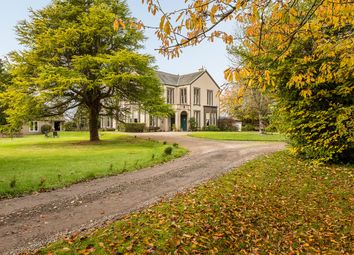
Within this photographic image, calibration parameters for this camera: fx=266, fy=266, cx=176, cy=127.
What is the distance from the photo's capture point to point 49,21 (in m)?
21.6

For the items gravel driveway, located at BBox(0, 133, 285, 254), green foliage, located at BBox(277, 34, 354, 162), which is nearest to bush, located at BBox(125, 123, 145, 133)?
gravel driveway, located at BBox(0, 133, 285, 254)

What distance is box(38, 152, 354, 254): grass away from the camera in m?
4.31

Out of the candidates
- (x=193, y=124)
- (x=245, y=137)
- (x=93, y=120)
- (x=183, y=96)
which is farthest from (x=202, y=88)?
(x=93, y=120)

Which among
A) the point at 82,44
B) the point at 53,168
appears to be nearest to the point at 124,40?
the point at 82,44

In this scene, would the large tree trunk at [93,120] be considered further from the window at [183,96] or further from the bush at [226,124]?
the bush at [226,124]

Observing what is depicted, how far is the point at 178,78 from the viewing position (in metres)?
48.7

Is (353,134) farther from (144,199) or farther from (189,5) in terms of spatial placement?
(189,5)

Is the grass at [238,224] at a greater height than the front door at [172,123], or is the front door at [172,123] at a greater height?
Result: the front door at [172,123]

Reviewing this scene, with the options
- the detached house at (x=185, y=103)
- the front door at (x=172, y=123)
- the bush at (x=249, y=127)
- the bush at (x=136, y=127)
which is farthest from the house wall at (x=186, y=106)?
the bush at (x=249, y=127)

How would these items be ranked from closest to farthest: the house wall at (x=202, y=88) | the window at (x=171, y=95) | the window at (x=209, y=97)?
the window at (x=171, y=95)
the house wall at (x=202, y=88)
the window at (x=209, y=97)

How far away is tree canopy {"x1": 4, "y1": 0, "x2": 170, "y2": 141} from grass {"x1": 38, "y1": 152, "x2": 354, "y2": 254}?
46.8 feet

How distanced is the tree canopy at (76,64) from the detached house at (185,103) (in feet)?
61.4

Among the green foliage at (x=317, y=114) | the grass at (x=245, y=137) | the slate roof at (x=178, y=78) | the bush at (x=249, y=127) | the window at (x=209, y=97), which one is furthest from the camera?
the window at (x=209, y=97)

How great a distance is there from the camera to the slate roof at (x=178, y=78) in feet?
147
